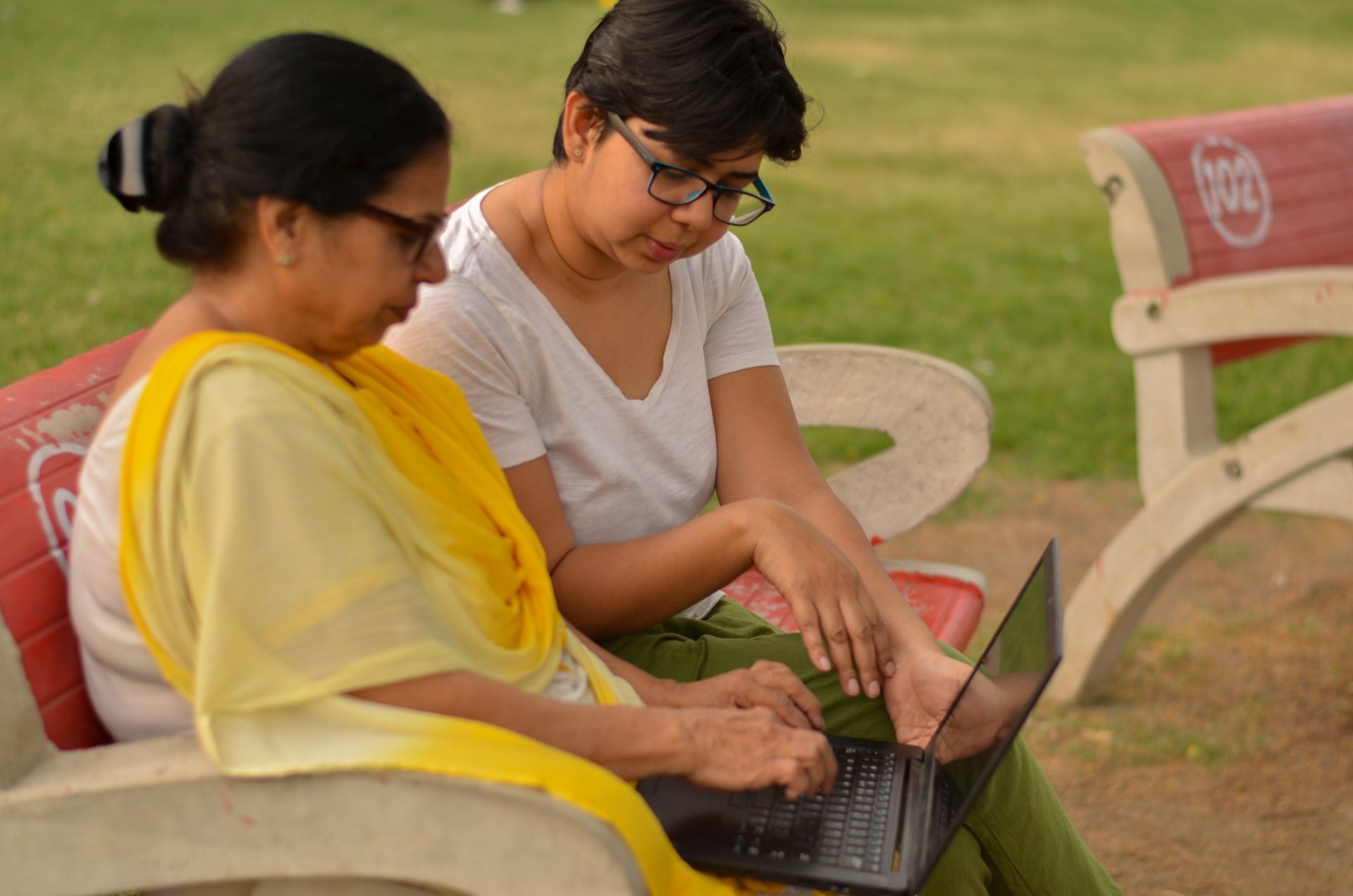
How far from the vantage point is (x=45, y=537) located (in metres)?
1.76

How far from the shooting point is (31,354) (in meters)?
4.95

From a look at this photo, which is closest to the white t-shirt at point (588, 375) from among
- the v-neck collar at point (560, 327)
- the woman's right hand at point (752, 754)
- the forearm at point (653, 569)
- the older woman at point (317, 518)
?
the v-neck collar at point (560, 327)

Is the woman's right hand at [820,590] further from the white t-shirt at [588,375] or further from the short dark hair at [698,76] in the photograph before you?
the short dark hair at [698,76]

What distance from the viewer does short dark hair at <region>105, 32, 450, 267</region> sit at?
1602 mm

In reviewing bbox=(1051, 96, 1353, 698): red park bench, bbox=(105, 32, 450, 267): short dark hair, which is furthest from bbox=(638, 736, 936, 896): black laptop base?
bbox=(1051, 96, 1353, 698): red park bench

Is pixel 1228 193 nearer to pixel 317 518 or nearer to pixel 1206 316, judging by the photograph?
pixel 1206 316

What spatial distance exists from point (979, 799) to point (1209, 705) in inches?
76.4

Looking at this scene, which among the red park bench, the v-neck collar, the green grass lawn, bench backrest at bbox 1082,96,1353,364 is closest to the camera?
the v-neck collar

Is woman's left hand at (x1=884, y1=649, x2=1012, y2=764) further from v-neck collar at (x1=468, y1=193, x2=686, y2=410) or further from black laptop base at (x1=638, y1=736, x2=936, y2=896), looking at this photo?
v-neck collar at (x1=468, y1=193, x2=686, y2=410)

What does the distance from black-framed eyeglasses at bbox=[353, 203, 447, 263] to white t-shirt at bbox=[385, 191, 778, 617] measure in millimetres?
358

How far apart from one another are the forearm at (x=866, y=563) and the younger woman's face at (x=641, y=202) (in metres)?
0.49

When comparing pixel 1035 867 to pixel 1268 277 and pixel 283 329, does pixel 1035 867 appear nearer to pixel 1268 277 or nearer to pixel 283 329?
pixel 283 329

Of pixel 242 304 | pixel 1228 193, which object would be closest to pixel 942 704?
pixel 242 304

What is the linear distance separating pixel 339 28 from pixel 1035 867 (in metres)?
11.1
